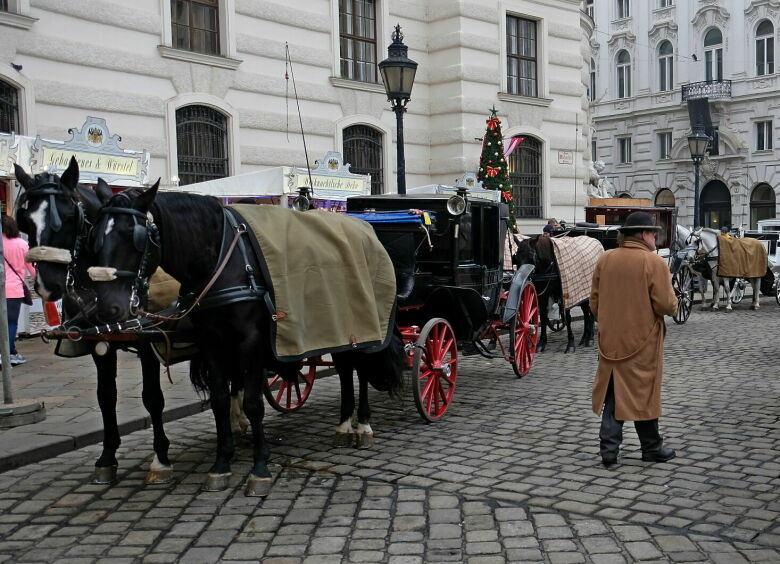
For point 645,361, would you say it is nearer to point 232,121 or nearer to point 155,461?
point 155,461

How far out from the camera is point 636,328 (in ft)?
19.0

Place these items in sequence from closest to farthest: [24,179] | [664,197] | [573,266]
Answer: [24,179], [573,266], [664,197]

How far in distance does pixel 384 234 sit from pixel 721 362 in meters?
5.26

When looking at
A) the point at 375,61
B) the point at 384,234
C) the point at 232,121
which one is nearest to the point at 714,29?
the point at 375,61

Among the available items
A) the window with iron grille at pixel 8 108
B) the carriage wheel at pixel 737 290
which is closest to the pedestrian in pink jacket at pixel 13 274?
the window with iron grille at pixel 8 108

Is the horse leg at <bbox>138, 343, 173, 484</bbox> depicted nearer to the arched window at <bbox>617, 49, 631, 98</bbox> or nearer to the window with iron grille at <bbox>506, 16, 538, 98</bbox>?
the window with iron grille at <bbox>506, 16, 538, 98</bbox>

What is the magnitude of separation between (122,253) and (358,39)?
13443 mm

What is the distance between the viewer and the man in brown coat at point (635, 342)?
5.76 metres

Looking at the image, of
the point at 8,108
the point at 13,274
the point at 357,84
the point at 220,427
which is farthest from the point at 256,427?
the point at 357,84

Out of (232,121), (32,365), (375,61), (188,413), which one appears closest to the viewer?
(188,413)

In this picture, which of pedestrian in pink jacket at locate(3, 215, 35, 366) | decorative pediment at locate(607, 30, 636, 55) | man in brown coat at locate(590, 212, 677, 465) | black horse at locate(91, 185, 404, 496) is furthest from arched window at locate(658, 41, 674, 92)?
black horse at locate(91, 185, 404, 496)

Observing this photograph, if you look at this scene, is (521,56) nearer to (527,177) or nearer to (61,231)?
(527,177)

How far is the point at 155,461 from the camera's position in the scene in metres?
5.59

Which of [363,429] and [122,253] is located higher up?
[122,253]
